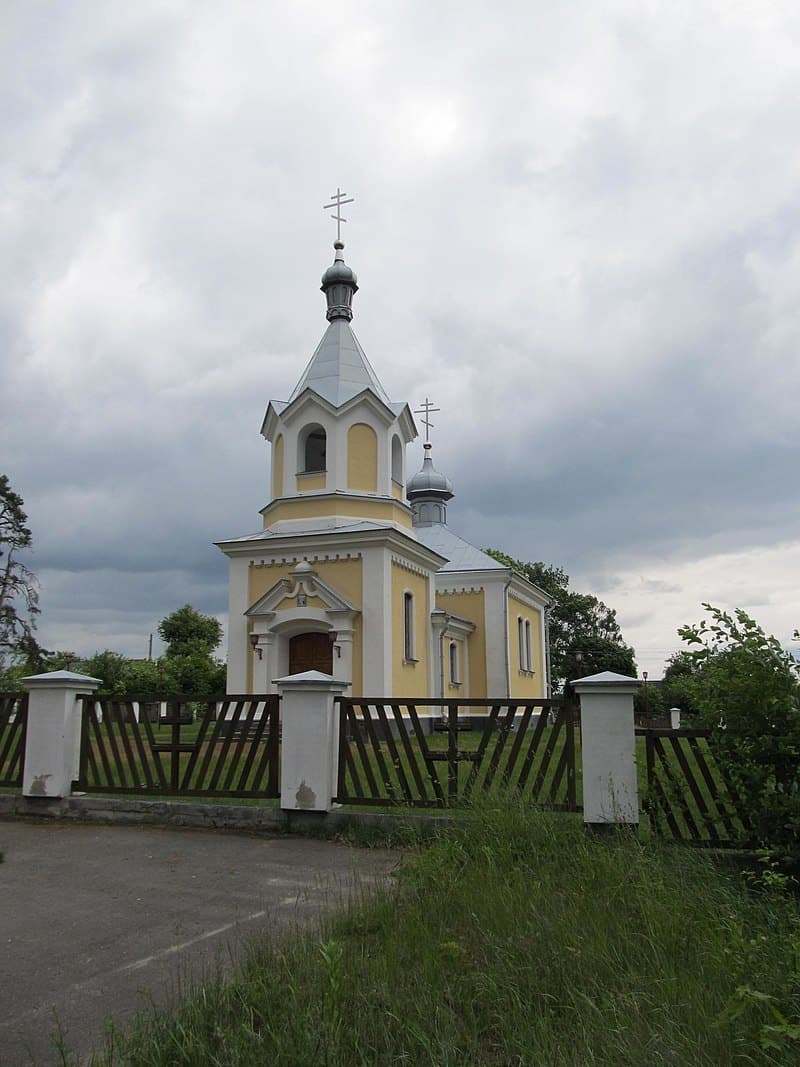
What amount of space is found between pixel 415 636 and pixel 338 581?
2.41 meters

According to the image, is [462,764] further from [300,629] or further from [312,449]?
[312,449]

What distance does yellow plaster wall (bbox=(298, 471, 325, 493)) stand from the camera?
18.4 m

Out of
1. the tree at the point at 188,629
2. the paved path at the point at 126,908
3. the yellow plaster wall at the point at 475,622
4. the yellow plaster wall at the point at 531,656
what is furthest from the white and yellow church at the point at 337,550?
the tree at the point at 188,629

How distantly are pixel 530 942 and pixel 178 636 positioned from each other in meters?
50.5

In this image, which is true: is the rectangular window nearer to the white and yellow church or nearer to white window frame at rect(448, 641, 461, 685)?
white window frame at rect(448, 641, 461, 685)

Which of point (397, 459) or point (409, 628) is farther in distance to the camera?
point (397, 459)

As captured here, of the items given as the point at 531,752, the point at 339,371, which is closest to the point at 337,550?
the point at 339,371

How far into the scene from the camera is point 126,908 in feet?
18.5

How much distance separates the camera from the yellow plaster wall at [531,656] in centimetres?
2664

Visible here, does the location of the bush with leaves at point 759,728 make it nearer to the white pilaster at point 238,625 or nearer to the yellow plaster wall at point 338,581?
the yellow plaster wall at point 338,581

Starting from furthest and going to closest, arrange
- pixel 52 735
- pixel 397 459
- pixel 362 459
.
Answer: pixel 397 459 → pixel 362 459 → pixel 52 735

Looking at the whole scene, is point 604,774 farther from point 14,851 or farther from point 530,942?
point 14,851

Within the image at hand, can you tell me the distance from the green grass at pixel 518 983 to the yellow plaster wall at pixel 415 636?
1202cm

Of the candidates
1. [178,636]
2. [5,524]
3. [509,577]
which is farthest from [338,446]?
[178,636]
